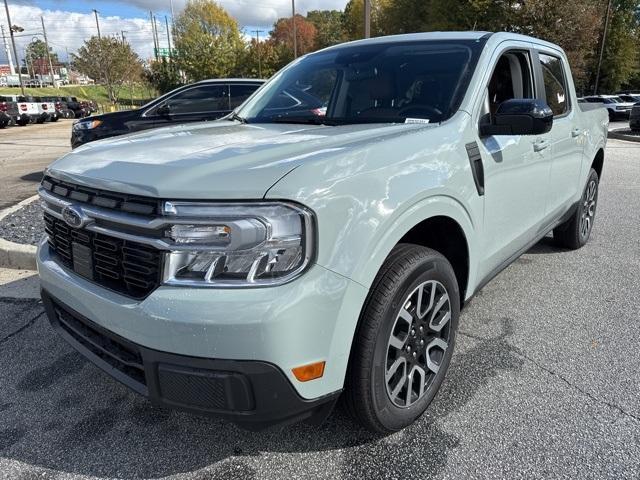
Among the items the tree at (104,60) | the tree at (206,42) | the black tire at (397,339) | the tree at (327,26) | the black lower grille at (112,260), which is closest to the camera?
the black lower grille at (112,260)

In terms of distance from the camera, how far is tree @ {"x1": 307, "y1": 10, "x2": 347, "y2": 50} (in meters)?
73.9

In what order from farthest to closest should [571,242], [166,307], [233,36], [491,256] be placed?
[233,36], [571,242], [491,256], [166,307]

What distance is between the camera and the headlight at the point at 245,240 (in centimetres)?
171

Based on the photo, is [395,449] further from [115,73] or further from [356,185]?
[115,73]

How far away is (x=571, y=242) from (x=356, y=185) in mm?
3934

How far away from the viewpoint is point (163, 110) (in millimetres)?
8914

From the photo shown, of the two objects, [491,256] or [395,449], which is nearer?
[395,449]

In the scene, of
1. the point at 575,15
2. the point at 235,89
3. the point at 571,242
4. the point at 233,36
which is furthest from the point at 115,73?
the point at 571,242

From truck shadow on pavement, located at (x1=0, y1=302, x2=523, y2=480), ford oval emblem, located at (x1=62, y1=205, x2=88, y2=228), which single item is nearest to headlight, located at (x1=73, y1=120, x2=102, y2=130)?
truck shadow on pavement, located at (x1=0, y1=302, x2=523, y2=480)

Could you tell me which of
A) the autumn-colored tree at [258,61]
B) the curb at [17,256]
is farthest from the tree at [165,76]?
the curb at [17,256]

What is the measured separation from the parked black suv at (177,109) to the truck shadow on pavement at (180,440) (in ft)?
22.0

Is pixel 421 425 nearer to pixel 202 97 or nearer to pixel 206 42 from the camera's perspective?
pixel 202 97

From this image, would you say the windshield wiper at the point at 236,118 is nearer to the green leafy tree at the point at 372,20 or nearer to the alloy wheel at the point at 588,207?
the alloy wheel at the point at 588,207

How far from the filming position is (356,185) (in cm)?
188
